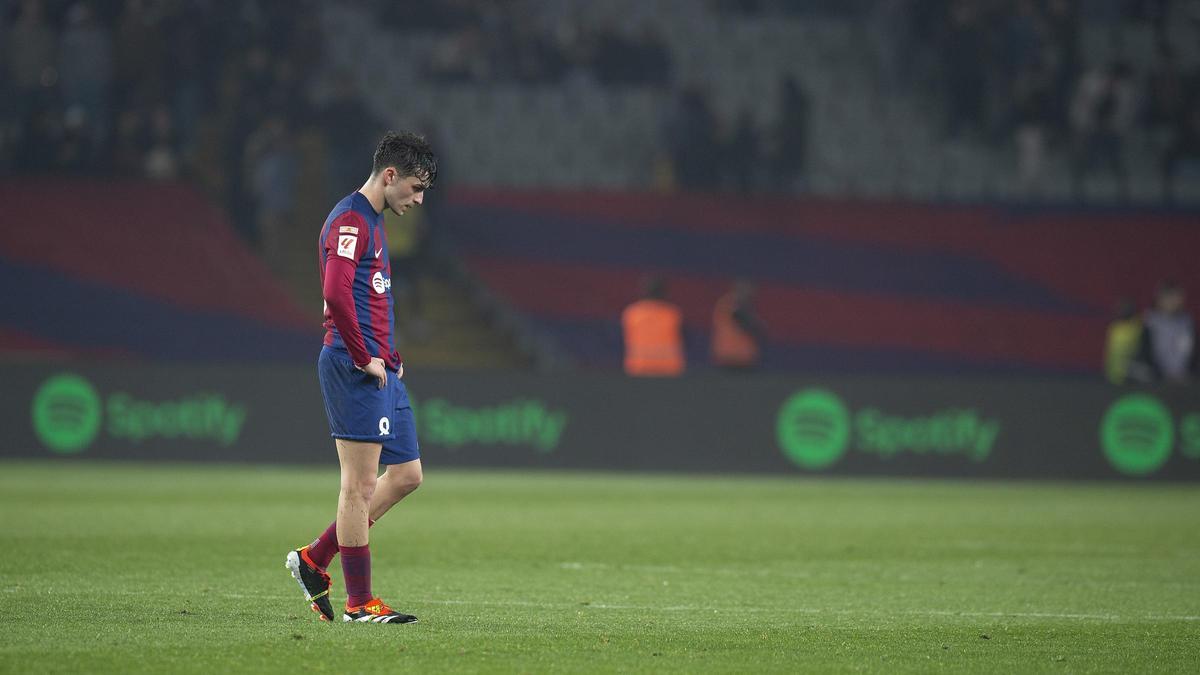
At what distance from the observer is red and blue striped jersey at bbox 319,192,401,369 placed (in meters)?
7.11

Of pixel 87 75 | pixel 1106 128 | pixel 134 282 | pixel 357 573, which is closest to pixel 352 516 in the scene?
pixel 357 573

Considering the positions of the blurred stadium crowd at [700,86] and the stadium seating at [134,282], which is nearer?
the stadium seating at [134,282]

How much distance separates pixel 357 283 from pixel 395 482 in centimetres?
83

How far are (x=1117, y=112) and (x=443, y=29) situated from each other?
9891mm

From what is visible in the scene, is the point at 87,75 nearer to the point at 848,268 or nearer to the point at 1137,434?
the point at 848,268

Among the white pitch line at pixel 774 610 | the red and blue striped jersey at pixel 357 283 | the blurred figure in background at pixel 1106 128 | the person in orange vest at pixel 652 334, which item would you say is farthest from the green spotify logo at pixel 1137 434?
the red and blue striped jersey at pixel 357 283

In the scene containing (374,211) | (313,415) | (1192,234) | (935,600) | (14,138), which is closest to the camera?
(374,211)

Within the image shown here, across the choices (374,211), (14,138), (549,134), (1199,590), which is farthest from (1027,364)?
(374,211)

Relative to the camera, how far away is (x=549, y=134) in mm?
26516

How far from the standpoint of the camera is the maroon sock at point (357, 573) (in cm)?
730

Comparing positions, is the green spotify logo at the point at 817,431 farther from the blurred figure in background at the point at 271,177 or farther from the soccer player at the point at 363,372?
the soccer player at the point at 363,372

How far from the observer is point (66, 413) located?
19.6 meters

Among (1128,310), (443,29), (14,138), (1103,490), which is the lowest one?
(1103,490)

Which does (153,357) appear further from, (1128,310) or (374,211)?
(374,211)
